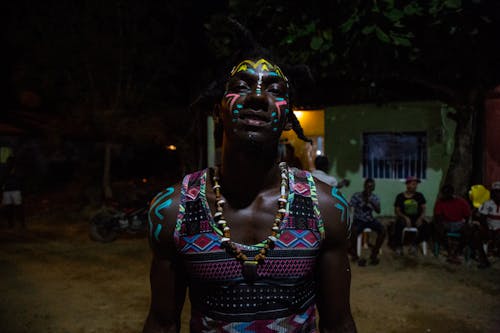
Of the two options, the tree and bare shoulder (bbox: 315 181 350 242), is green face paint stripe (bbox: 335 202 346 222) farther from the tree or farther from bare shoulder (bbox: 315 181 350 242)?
the tree

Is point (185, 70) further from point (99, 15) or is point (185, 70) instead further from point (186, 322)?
point (186, 322)

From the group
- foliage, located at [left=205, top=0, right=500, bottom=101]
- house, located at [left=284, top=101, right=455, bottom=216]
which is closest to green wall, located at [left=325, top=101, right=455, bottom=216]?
house, located at [left=284, top=101, right=455, bottom=216]

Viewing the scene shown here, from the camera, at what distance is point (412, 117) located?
1076 cm

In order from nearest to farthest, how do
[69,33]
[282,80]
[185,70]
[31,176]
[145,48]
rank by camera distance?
[282,80], [69,33], [145,48], [185,70], [31,176]

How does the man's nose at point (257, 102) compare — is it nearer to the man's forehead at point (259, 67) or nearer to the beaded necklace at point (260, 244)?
the man's forehead at point (259, 67)

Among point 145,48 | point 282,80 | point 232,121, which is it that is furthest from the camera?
point 145,48

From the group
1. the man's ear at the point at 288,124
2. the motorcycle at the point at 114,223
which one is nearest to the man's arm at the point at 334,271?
the man's ear at the point at 288,124

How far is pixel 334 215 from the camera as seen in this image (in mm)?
1871

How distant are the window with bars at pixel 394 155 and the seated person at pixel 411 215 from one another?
10.5 feet

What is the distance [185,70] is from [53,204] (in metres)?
6.67

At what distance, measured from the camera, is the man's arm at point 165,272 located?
72.8 inches

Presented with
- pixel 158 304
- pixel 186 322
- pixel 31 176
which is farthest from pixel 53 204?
pixel 158 304

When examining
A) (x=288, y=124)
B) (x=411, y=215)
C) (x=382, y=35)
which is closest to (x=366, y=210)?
(x=411, y=215)

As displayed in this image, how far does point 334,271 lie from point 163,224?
81cm
